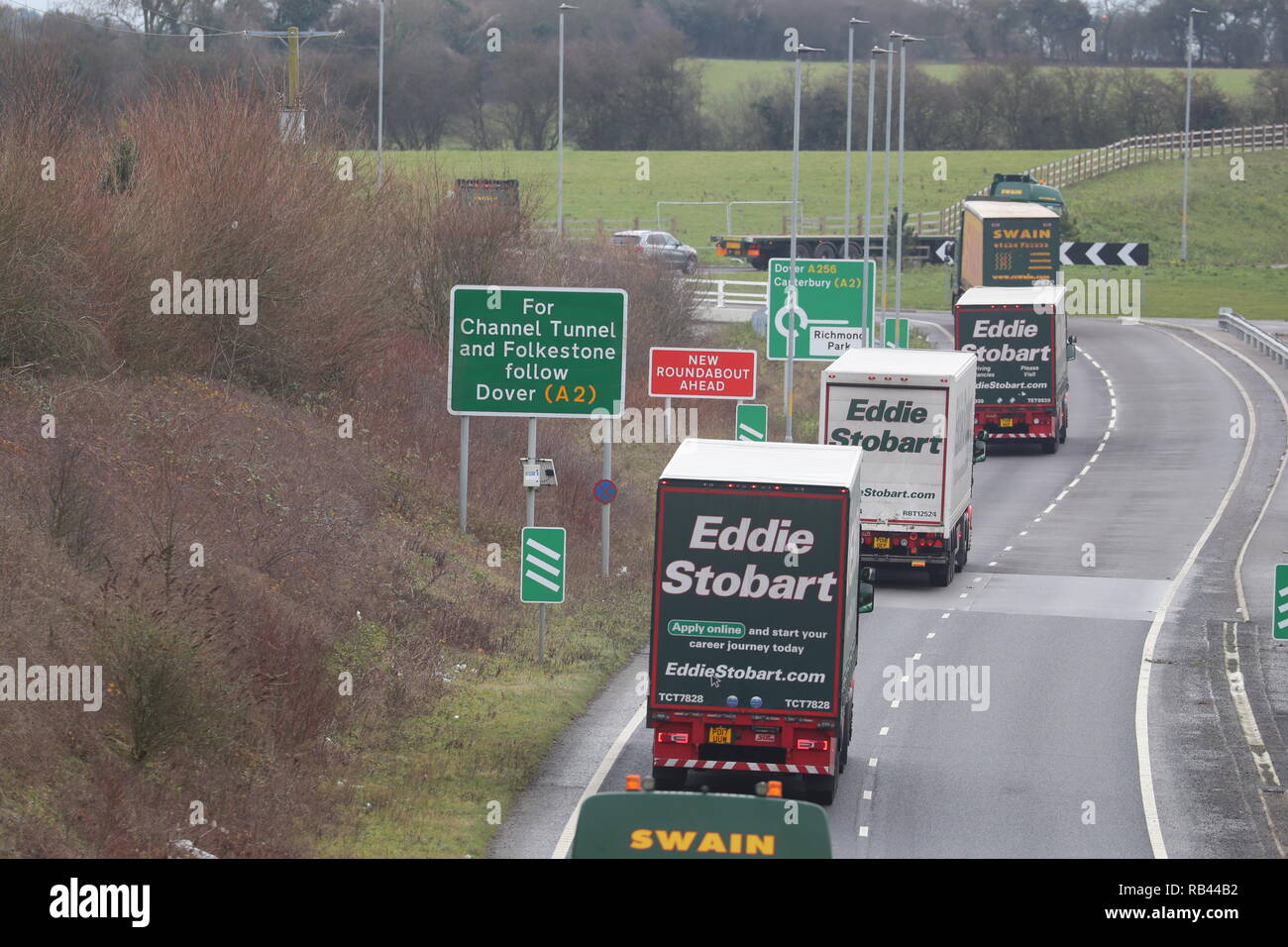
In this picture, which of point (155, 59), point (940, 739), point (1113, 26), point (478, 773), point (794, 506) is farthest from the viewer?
point (1113, 26)

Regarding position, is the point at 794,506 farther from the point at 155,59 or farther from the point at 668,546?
the point at 155,59

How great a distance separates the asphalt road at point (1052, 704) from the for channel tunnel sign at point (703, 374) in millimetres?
4968

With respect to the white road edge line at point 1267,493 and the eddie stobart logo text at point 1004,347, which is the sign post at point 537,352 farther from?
the eddie stobart logo text at point 1004,347

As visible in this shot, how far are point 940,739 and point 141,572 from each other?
8.92 meters

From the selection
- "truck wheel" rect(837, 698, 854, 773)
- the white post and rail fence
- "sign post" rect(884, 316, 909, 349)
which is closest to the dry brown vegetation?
"truck wheel" rect(837, 698, 854, 773)

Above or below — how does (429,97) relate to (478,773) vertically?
above

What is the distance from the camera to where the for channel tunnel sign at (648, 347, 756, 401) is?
3253 cm

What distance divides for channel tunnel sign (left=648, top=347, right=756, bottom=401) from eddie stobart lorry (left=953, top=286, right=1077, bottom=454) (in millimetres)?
10798

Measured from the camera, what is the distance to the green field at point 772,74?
12594 centimetres

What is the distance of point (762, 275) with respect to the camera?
259ft

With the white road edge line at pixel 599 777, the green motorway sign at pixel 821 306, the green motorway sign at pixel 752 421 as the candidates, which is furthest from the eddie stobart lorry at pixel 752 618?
the green motorway sign at pixel 821 306

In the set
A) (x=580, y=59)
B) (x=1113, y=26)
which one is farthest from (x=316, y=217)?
(x=1113, y=26)

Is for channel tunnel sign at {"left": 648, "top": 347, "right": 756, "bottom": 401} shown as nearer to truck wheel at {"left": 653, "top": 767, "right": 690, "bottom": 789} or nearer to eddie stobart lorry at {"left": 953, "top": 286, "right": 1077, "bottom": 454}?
eddie stobart lorry at {"left": 953, "top": 286, "right": 1077, "bottom": 454}

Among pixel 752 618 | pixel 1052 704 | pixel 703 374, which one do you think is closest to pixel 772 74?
pixel 703 374
